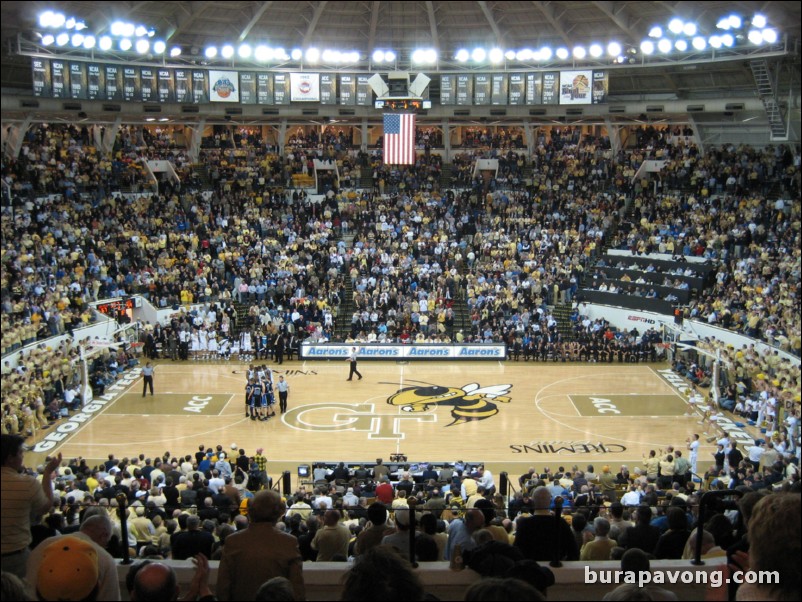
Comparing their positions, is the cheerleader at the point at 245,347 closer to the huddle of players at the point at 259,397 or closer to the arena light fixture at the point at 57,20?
the huddle of players at the point at 259,397

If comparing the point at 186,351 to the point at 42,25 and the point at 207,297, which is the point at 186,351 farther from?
the point at 42,25

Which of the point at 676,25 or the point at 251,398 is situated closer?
the point at 251,398

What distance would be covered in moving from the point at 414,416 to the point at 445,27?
20891 millimetres

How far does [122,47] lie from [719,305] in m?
24.2

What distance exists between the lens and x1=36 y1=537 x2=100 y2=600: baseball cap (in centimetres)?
463

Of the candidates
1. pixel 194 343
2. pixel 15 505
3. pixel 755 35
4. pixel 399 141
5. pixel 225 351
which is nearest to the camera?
pixel 15 505

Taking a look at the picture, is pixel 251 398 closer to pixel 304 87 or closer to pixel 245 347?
pixel 245 347

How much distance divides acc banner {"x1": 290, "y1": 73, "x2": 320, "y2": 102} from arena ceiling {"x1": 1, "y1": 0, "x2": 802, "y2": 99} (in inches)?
57.6

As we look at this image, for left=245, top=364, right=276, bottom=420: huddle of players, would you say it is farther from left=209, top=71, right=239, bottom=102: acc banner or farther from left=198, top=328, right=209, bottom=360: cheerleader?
left=209, top=71, right=239, bottom=102: acc banner

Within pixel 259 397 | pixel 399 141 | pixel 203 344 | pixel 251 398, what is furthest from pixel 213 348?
pixel 399 141

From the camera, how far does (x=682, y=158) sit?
3841cm

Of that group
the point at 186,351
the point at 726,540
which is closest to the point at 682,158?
the point at 186,351

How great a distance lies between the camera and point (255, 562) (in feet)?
18.8

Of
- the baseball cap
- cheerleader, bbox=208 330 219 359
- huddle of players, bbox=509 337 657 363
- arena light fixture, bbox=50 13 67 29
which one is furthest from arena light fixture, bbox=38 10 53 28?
huddle of players, bbox=509 337 657 363
